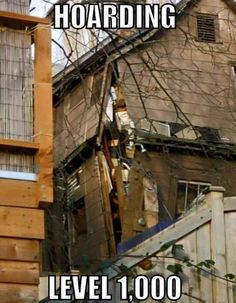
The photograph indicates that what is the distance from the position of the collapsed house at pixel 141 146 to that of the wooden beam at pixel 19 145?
7.95 meters

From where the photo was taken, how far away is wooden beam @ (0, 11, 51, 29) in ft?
21.7

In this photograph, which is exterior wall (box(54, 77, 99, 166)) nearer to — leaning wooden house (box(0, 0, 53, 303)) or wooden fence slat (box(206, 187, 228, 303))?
wooden fence slat (box(206, 187, 228, 303))

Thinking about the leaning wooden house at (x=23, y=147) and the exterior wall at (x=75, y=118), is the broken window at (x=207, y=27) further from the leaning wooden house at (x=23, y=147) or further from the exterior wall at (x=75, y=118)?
the leaning wooden house at (x=23, y=147)

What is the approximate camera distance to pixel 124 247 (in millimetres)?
9391

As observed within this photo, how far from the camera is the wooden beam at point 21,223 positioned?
6105mm

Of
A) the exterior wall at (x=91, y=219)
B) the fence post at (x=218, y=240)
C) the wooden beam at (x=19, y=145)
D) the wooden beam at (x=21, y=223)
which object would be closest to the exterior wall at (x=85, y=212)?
the exterior wall at (x=91, y=219)

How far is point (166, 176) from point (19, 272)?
9.72 m

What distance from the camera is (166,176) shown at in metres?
15.6

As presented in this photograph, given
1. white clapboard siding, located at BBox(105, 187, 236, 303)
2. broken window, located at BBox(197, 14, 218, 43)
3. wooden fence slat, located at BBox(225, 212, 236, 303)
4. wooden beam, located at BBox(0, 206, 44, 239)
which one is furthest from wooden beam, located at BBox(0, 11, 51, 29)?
broken window, located at BBox(197, 14, 218, 43)

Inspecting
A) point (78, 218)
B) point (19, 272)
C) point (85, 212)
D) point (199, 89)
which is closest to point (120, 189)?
point (85, 212)

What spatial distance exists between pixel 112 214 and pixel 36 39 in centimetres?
954

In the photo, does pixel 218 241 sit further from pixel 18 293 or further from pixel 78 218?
pixel 78 218

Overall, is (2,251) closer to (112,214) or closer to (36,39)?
(36,39)

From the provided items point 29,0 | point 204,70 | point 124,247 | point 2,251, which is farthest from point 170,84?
point 2,251
